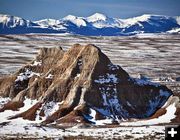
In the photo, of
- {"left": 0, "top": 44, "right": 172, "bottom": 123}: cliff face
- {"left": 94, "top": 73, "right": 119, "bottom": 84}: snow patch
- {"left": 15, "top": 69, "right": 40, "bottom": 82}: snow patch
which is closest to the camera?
{"left": 0, "top": 44, "right": 172, "bottom": 123}: cliff face

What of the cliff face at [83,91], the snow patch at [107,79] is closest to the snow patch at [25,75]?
the cliff face at [83,91]

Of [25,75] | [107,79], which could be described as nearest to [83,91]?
[107,79]

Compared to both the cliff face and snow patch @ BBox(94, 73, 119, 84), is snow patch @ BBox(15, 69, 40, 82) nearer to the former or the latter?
the cliff face

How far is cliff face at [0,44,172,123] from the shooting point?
6938 centimetres

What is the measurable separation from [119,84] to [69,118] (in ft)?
37.4

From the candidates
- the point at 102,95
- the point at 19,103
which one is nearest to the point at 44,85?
the point at 19,103

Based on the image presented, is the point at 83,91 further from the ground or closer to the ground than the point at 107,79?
closer to the ground

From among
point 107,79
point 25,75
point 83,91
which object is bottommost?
point 83,91

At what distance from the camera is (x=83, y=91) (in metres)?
71.4

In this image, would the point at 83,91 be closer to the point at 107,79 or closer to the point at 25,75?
the point at 107,79

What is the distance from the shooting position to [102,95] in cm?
7162

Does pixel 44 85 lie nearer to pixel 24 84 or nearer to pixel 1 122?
pixel 24 84

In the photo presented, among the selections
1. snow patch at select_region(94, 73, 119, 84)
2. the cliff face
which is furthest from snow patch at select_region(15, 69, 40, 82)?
snow patch at select_region(94, 73, 119, 84)

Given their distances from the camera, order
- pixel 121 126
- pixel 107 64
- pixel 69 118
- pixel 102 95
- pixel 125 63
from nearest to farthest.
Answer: pixel 121 126, pixel 69 118, pixel 102 95, pixel 107 64, pixel 125 63
